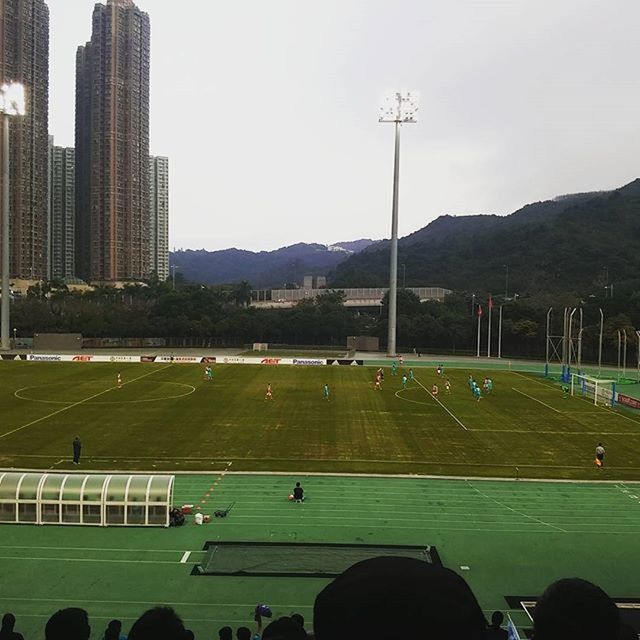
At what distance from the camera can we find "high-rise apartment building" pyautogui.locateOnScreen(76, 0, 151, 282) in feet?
460

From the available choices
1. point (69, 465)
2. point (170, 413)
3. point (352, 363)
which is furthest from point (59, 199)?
point (69, 465)

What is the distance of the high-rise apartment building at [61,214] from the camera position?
155m

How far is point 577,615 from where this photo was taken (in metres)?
2.77

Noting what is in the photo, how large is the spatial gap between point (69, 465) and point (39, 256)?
11612cm

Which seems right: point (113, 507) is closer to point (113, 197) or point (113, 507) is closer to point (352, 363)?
point (352, 363)

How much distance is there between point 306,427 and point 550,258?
114967mm

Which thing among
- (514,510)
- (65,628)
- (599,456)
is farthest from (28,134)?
(65,628)

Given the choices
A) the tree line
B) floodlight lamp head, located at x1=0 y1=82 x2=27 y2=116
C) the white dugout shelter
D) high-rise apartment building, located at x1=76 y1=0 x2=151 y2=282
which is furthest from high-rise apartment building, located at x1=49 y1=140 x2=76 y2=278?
the white dugout shelter

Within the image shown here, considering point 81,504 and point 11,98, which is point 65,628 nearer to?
point 81,504

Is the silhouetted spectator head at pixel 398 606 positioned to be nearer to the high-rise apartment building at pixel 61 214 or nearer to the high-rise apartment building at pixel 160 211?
the high-rise apartment building at pixel 61 214

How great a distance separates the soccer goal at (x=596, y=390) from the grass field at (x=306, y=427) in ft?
5.93

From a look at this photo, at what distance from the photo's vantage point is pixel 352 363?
225 feet

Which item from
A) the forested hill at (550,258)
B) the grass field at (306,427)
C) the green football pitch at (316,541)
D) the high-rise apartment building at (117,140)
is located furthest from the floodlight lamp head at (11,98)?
the forested hill at (550,258)

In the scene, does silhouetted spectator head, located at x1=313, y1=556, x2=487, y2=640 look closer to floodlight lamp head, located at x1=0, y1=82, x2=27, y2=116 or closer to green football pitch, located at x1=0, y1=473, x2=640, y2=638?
green football pitch, located at x1=0, y1=473, x2=640, y2=638
